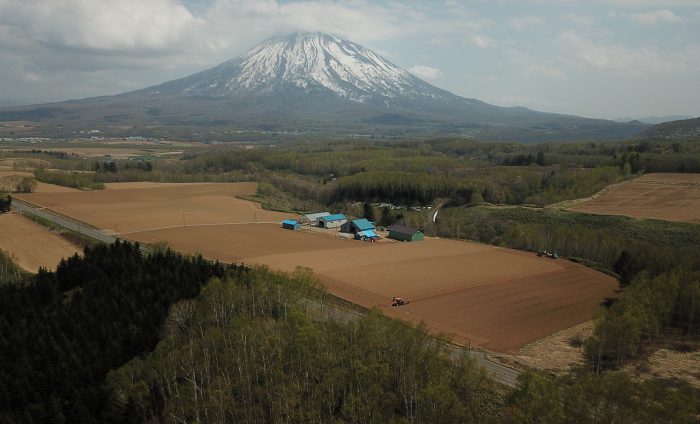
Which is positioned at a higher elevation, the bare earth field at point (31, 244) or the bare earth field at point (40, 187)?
the bare earth field at point (40, 187)

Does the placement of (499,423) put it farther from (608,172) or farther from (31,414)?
(608,172)

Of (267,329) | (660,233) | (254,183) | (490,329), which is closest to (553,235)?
(660,233)

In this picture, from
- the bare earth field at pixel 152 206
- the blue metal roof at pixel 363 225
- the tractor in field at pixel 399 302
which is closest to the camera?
the tractor in field at pixel 399 302

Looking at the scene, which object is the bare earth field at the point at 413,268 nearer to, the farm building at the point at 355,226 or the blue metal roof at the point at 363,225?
the farm building at the point at 355,226

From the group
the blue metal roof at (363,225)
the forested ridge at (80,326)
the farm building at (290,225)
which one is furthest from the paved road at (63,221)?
the blue metal roof at (363,225)

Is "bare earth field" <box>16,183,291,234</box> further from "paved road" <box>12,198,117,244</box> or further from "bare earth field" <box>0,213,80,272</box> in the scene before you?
"bare earth field" <box>0,213,80,272</box>

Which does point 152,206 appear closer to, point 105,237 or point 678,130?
point 105,237
